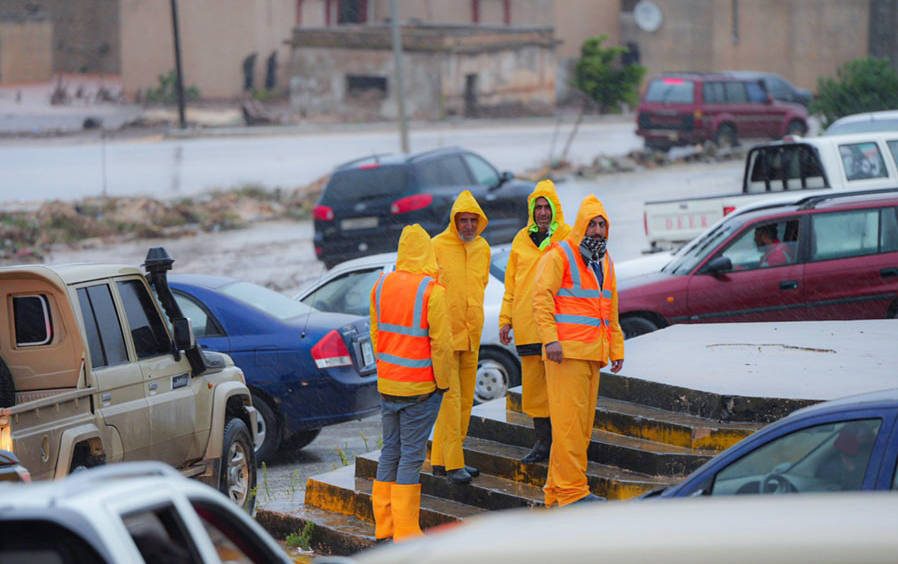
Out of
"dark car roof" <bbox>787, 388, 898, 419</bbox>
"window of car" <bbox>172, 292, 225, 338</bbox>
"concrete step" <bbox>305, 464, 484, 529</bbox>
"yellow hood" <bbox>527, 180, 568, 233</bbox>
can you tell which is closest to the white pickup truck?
"window of car" <bbox>172, 292, 225, 338</bbox>

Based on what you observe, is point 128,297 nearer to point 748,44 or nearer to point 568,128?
point 568,128

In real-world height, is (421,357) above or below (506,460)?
above

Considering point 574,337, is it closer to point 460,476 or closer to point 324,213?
point 460,476

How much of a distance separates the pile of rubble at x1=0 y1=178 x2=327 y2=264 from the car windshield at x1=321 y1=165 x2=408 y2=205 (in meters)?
6.72

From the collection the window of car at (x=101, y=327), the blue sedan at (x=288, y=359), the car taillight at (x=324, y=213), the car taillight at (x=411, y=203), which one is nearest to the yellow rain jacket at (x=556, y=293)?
the window of car at (x=101, y=327)

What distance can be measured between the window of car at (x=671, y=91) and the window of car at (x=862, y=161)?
15.9m

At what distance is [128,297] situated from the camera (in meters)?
8.54

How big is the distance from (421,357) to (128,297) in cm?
191

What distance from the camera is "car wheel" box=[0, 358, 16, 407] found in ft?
27.2

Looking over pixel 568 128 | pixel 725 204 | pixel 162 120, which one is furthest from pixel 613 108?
pixel 725 204

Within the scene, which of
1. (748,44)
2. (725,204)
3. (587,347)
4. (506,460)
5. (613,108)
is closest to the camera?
(587,347)

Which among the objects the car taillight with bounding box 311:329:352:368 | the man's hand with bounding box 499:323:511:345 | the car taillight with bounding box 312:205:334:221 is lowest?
the car taillight with bounding box 311:329:352:368

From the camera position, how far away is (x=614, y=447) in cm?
867

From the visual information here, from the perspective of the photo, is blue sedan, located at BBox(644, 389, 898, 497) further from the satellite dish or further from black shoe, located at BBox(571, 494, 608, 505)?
the satellite dish
